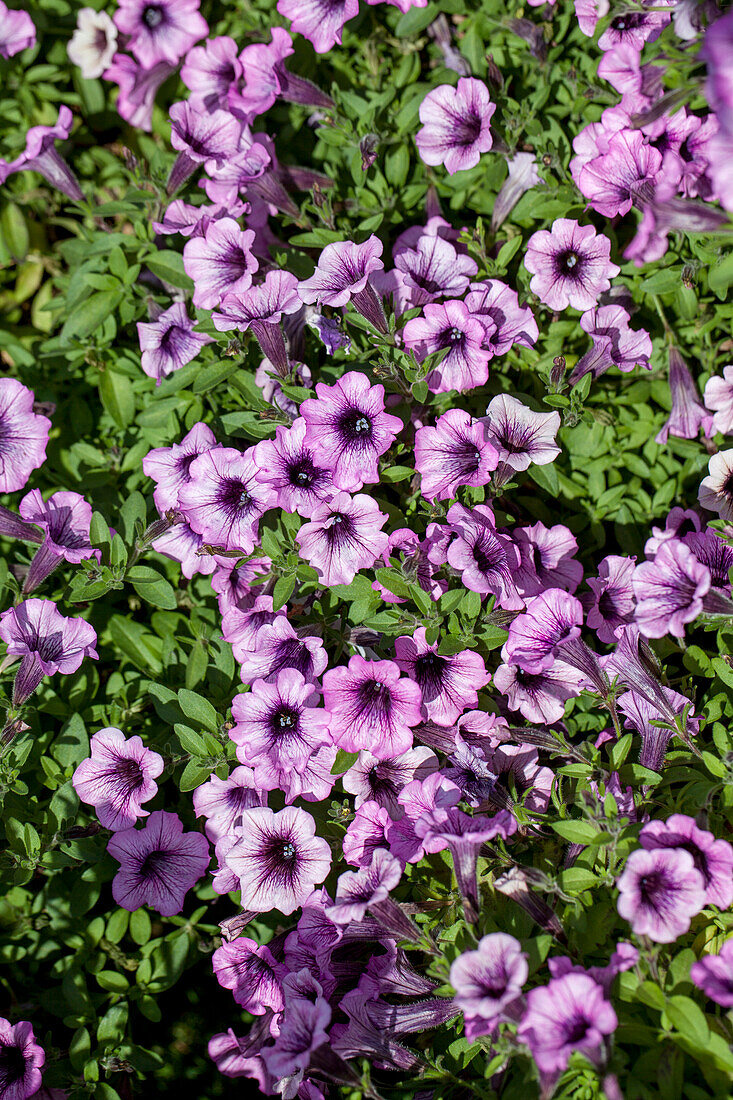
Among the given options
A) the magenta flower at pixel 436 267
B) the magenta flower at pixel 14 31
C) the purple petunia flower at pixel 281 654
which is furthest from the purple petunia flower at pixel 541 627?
the magenta flower at pixel 14 31

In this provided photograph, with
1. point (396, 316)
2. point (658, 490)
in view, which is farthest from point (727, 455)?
point (396, 316)

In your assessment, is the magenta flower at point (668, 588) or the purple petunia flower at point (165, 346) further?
the purple petunia flower at point (165, 346)

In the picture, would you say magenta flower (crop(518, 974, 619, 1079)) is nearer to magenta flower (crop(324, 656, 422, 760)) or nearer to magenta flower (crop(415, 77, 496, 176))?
magenta flower (crop(324, 656, 422, 760))

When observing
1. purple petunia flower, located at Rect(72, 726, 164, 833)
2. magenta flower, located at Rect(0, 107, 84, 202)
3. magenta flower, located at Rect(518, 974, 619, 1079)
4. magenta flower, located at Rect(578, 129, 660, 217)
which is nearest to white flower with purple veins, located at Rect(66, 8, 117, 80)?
magenta flower, located at Rect(0, 107, 84, 202)

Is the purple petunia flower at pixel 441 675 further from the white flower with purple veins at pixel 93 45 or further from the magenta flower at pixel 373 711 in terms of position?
the white flower with purple veins at pixel 93 45

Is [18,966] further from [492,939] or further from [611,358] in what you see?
[611,358]
